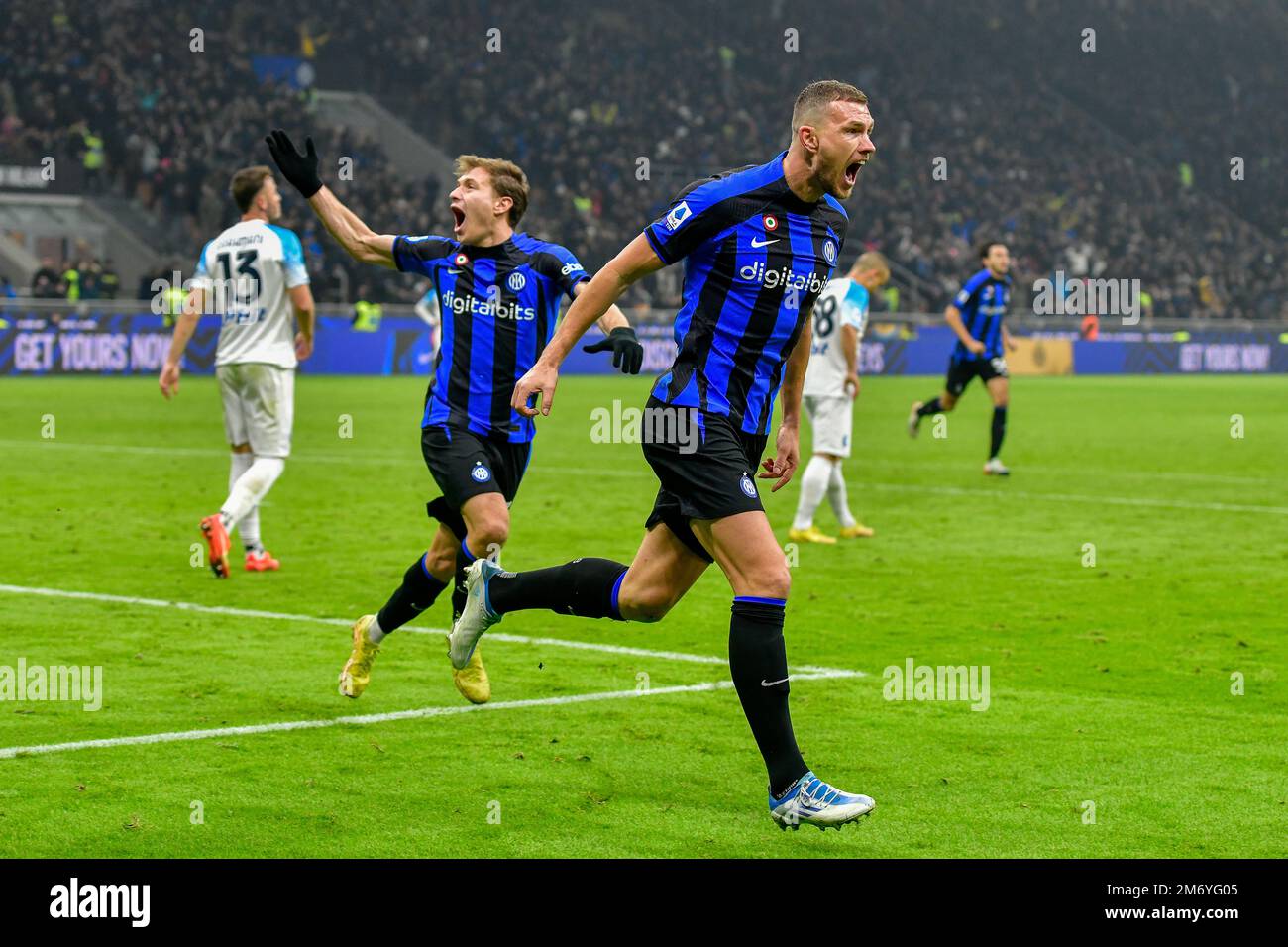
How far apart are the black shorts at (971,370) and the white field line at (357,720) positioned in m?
11.2

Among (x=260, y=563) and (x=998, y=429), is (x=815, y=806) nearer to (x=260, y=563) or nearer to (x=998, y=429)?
(x=260, y=563)

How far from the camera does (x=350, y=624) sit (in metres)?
9.03

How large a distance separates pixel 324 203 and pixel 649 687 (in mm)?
2354

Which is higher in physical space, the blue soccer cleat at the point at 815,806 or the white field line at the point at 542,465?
the white field line at the point at 542,465

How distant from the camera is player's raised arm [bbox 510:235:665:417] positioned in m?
5.42

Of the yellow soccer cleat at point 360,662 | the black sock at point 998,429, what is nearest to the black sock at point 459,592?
the yellow soccer cleat at point 360,662

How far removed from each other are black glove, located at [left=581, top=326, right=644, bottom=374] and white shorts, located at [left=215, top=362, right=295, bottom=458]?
204 inches

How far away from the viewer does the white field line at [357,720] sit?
244 inches

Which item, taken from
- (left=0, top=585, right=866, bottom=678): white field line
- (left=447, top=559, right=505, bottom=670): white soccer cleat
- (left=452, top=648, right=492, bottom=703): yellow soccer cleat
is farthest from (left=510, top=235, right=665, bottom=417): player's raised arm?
(left=0, top=585, right=866, bottom=678): white field line

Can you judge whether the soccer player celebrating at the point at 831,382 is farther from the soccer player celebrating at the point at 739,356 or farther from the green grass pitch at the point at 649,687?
the soccer player celebrating at the point at 739,356

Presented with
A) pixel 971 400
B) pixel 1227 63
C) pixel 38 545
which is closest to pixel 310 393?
pixel 971 400

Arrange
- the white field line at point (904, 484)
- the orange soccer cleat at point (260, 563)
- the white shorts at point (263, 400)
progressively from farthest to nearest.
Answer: the white field line at point (904, 484) → the orange soccer cleat at point (260, 563) → the white shorts at point (263, 400)

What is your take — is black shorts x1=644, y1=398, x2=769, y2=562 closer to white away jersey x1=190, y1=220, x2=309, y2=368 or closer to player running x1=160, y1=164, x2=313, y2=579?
player running x1=160, y1=164, x2=313, y2=579
